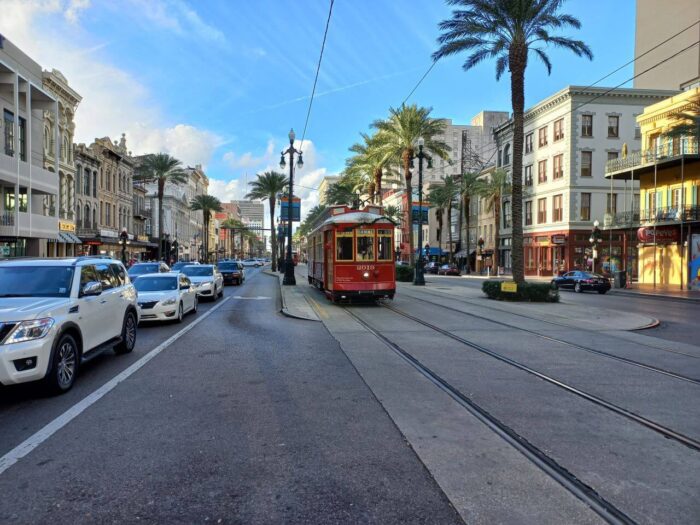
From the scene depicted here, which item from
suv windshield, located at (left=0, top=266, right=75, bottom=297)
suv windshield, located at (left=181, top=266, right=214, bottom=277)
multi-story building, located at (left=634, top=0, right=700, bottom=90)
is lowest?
suv windshield, located at (left=181, top=266, right=214, bottom=277)

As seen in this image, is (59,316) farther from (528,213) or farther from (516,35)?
(528,213)

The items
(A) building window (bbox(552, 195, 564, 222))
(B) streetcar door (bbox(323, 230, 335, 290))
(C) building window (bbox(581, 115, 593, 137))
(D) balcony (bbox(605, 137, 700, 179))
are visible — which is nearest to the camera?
(B) streetcar door (bbox(323, 230, 335, 290))

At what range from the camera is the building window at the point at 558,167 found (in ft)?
158

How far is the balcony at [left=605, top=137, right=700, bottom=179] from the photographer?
1264 inches

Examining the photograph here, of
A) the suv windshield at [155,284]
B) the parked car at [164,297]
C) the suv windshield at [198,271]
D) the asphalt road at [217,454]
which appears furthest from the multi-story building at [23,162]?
the asphalt road at [217,454]

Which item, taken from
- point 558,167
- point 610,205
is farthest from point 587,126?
point 610,205

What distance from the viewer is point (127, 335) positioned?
30.8ft

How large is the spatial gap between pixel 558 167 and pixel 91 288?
48307mm

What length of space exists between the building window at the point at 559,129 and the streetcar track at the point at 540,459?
4614cm

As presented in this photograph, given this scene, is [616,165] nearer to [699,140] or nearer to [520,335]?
[699,140]

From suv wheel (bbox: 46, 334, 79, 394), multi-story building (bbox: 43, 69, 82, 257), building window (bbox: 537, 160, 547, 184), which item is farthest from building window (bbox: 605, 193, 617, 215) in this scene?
suv wheel (bbox: 46, 334, 79, 394)

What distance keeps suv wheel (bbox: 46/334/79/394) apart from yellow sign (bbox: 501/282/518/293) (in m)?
16.7

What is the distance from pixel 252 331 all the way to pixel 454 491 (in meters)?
8.96

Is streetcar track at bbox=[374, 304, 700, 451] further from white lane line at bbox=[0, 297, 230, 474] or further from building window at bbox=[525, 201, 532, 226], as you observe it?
building window at bbox=[525, 201, 532, 226]
